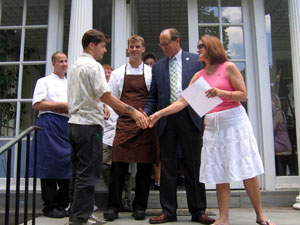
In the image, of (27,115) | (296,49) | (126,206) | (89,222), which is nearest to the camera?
(89,222)

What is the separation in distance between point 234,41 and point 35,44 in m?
2.84

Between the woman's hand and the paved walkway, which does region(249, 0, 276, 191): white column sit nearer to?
the paved walkway

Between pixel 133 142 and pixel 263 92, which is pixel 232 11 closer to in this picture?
pixel 263 92

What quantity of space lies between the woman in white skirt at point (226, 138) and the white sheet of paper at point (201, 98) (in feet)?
0.14

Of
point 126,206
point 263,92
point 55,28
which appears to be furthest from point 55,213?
point 263,92

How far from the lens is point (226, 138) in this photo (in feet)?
8.18

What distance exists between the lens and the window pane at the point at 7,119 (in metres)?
4.43

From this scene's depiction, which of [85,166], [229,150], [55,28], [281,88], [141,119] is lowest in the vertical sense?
[85,166]

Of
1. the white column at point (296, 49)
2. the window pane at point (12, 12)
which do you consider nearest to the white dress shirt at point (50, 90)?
the window pane at point (12, 12)

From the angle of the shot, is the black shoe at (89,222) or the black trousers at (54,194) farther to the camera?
the black trousers at (54,194)

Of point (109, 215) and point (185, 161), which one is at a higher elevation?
point (185, 161)

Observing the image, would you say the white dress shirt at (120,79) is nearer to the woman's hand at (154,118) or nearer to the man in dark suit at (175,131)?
the man in dark suit at (175,131)

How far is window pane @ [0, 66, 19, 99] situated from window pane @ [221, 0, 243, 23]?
308 centimetres

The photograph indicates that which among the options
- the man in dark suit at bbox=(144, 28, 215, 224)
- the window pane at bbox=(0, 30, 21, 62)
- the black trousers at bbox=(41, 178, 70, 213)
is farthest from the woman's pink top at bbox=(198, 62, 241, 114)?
the window pane at bbox=(0, 30, 21, 62)
